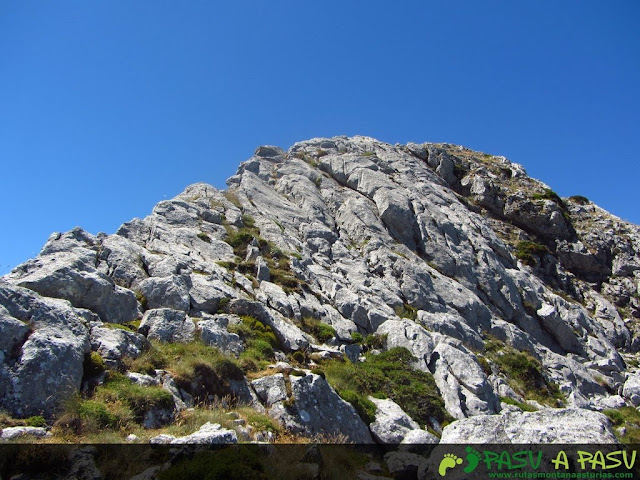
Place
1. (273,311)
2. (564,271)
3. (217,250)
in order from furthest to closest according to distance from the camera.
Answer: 1. (564,271)
2. (217,250)
3. (273,311)

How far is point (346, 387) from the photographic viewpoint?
1945 centimetres

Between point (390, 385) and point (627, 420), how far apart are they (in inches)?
815

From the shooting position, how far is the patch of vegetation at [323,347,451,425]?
19438 millimetres

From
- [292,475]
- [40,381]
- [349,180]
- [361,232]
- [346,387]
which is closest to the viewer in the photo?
[292,475]


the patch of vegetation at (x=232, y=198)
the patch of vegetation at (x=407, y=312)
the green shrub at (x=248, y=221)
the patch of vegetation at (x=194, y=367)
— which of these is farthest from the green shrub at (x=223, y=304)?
the patch of vegetation at (x=232, y=198)

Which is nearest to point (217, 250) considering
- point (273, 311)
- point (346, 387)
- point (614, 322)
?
point (273, 311)

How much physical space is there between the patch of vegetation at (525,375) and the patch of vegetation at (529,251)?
21950 mm

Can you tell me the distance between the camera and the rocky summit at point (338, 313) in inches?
482

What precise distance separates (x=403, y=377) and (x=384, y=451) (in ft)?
27.5

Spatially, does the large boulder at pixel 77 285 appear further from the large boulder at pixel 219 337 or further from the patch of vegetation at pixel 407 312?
the patch of vegetation at pixel 407 312

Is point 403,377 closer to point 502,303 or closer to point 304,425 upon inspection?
point 304,425

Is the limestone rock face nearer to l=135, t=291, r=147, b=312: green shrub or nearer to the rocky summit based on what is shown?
the rocky summit

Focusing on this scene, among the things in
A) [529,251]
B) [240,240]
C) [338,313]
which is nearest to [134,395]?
[338,313]

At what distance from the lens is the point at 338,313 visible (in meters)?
30.4
